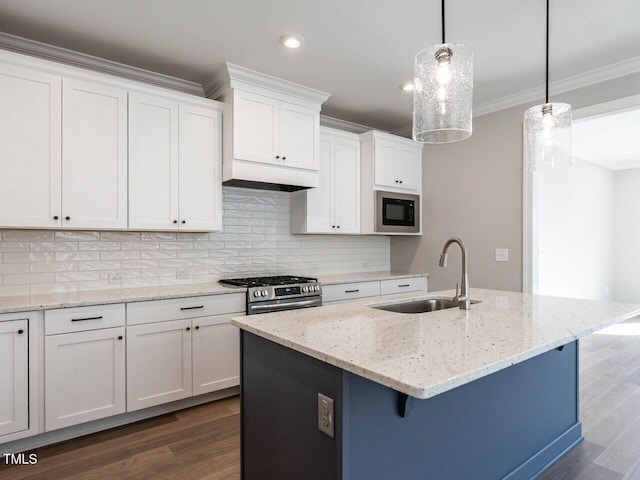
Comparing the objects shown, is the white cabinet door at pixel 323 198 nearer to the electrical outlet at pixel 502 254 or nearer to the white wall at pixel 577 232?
the electrical outlet at pixel 502 254

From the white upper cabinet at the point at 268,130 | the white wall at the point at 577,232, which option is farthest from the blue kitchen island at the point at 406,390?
the white wall at the point at 577,232

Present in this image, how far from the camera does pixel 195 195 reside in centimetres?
309

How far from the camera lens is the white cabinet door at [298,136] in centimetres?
338

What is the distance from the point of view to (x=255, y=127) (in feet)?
10.5

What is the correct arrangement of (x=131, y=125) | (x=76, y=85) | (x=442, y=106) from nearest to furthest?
(x=442, y=106) < (x=76, y=85) < (x=131, y=125)

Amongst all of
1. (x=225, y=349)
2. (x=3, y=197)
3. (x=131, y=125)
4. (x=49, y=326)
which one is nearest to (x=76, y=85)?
(x=131, y=125)

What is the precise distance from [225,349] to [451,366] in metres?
2.20

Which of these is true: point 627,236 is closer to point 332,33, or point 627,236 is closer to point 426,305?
point 426,305

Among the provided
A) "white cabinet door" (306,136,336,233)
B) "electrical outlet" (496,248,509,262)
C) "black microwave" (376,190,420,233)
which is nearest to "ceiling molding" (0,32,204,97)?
"white cabinet door" (306,136,336,233)

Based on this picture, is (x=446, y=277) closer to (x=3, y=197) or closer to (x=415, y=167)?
(x=415, y=167)

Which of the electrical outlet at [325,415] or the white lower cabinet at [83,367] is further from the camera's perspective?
the white lower cabinet at [83,367]

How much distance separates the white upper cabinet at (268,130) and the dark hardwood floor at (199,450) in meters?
1.81

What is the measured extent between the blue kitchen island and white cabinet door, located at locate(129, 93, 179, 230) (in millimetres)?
1490

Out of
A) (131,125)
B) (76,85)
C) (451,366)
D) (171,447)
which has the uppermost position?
Result: (76,85)
